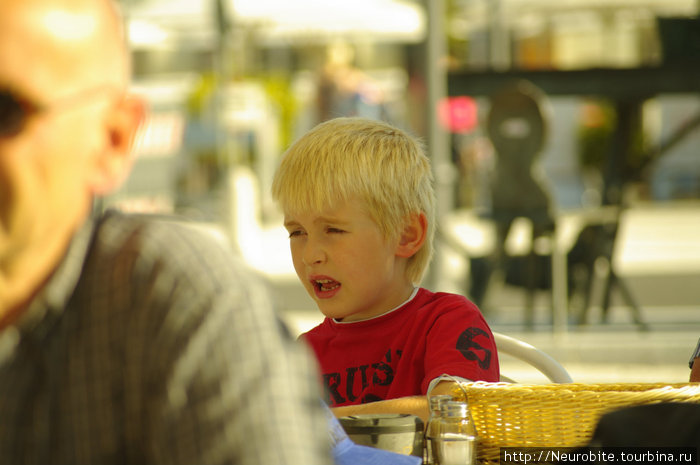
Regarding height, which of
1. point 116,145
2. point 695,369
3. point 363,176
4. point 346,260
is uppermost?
point 116,145

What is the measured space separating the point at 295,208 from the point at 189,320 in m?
1.30

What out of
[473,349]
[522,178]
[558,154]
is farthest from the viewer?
[558,154]

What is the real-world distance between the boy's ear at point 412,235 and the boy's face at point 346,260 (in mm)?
29

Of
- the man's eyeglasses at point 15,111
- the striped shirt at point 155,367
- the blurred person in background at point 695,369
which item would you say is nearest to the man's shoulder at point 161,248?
the striped shirt at point 155,367

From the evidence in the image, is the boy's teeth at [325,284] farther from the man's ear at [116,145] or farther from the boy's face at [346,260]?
the man's ear at [116,145]

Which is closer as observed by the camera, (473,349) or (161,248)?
(161,248)

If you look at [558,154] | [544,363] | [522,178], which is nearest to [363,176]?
[544,363]

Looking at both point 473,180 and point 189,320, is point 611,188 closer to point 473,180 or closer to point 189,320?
point 473,180

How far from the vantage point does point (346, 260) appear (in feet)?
6.89

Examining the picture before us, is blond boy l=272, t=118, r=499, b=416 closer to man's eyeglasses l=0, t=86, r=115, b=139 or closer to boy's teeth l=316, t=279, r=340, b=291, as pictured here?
boy's teeth l=316, t=279, r=340, b=291

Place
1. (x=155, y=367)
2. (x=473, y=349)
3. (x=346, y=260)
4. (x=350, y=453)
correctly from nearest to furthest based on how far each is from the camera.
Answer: (x=155, y=367)
(x=350, y=453)
(x=473, y=349)
(x=346, y=260)

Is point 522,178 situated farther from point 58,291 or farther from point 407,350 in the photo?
point 58,291

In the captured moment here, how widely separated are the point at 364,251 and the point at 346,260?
0.04 meters

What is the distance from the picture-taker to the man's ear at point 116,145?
91 cm
